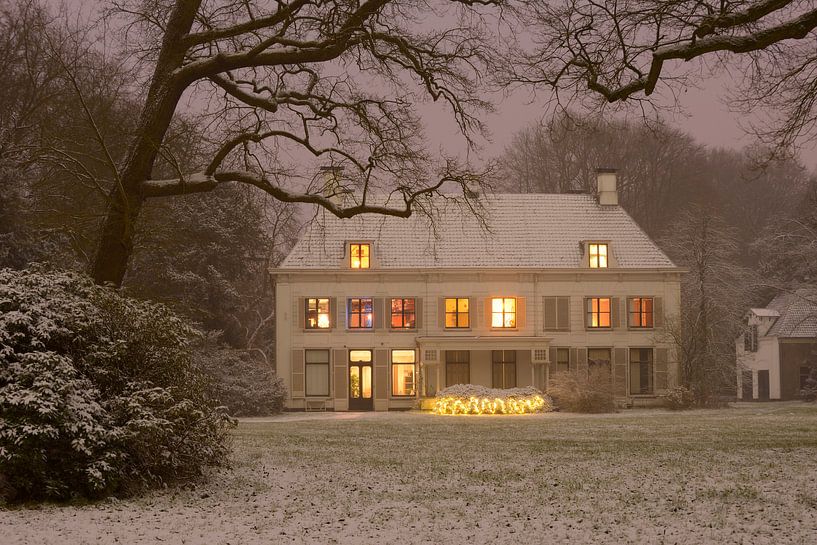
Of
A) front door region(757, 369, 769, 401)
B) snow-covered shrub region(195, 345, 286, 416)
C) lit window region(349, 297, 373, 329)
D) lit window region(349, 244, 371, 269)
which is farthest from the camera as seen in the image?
front door region(757, 369, 769, 401)

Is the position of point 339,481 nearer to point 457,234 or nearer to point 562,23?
point 562,23

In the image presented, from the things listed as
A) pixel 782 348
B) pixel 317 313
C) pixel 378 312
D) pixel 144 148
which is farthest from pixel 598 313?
pixel 144 148

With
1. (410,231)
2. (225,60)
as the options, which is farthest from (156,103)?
(410,231)

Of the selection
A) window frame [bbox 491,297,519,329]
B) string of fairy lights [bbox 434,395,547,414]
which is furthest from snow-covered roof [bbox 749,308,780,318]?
string of fairy lights [bbox 434,395,547,414]

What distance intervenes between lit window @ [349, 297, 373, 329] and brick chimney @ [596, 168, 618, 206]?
33.6ft

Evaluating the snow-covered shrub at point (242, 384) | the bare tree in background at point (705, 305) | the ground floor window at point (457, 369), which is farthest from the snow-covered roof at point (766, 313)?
the snow-covered shrub at point (242, 384)

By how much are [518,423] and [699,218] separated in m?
17.7

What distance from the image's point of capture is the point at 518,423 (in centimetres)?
2483

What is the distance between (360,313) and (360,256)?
2.08 metres

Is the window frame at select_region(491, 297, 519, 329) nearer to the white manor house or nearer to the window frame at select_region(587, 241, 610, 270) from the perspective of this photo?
the white manor house

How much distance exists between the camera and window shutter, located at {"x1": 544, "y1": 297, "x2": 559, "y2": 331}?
1412 inches

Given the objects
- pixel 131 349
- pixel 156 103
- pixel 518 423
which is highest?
pixel 156 103

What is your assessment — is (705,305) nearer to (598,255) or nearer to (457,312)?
(598,255)

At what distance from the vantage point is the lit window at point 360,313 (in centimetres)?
3578
